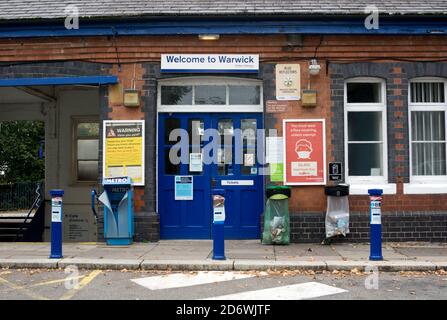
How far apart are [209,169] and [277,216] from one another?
180 cm

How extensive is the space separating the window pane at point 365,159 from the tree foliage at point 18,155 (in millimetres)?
23718

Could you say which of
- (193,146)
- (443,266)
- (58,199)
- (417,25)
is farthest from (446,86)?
(58,199)

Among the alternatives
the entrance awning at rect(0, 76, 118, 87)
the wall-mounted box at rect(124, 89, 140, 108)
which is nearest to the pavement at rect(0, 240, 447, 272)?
the wall-mounted box at rect(124, 89, 140, 108)

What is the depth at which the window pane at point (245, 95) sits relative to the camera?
10883 mm

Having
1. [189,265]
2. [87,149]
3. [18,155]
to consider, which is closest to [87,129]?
[87,149]

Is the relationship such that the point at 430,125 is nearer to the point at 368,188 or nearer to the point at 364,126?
the point at 364,126

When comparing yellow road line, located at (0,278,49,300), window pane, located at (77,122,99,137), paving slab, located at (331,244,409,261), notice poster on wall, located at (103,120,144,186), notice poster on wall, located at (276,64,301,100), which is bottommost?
yellow road line, located at (0,278,49,300)

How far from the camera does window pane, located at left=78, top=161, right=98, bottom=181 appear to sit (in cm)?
1455

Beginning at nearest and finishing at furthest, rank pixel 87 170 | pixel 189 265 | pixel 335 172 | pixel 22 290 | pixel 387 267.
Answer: pixel 22 290, pixel 387 267, pixel 189 265, pixel 335 172, pixel 87 170

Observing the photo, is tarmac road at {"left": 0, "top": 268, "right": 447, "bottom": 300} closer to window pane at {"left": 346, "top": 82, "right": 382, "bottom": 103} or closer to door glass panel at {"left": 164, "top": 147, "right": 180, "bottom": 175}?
door glass panel at {"left": 164, "top": 147, "right": 180, "bottom": 175}

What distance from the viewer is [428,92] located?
10875mm

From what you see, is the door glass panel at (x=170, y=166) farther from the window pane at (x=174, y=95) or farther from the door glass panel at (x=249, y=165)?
the door glass panel at (x=249, y=165)

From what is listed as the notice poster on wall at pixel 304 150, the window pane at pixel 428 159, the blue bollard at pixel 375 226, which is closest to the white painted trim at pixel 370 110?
the notice poster on wall at pixel 304 150

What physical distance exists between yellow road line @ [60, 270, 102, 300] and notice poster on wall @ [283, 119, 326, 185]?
435cm
